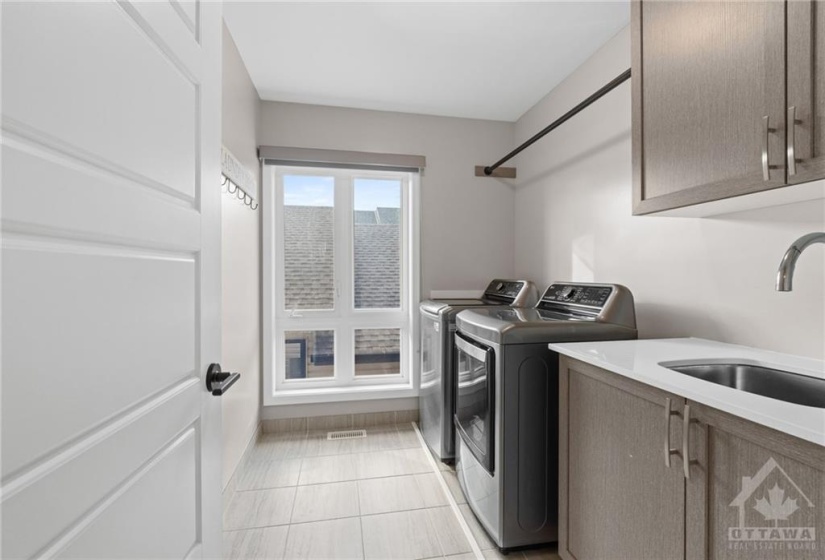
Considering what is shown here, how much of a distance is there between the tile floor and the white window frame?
0.40 metres

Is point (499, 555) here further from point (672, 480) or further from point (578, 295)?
point (578, 295)

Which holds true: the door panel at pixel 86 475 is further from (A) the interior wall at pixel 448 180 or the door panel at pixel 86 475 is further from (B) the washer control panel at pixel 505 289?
(A) the interior wall at pixel 448 180

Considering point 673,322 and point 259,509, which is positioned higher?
point 673,322

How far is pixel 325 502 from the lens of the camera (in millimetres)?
2020

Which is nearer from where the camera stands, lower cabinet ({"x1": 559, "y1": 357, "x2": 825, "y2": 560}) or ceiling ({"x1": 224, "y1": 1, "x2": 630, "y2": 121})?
lower cabinet ({"x1": 559, "y1": 357, "x2": 825, "y2": 560})

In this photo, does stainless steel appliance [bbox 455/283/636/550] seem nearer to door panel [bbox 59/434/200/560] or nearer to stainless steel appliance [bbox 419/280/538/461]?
stainless steel appliance [bbox 419/280/538/461]

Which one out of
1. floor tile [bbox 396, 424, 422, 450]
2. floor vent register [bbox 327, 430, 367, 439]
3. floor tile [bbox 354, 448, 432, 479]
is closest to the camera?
floor tile [bbox 354, 448, 432, 479]

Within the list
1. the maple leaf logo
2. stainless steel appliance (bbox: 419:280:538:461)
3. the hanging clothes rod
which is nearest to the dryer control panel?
stainless steel appliance (bbox: 419:280:538:461)

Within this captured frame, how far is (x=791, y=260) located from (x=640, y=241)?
3.20 ft

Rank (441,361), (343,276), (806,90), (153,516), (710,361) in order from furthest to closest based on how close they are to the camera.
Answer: (343,276) < (441,361) < (710,361) < (806,90) < (153,516)

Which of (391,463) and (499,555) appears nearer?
(499,555)

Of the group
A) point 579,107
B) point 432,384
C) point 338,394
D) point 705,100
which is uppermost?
point 579,107

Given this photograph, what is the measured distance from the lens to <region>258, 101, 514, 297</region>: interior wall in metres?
2.90

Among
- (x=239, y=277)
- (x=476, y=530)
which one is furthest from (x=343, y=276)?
(x=476, y=530)
